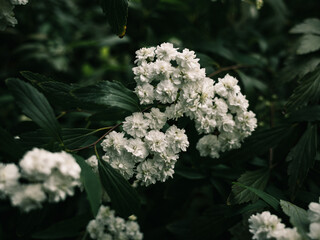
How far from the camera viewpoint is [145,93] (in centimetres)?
136

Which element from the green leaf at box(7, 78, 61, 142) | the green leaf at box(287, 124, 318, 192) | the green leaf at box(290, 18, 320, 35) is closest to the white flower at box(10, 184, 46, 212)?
the green leaf at box(7, 78, 61, 142)

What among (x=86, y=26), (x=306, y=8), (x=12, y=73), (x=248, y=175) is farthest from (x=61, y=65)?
(x=306, y=8)

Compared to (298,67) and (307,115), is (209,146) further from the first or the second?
(298,67)

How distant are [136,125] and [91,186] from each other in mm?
337

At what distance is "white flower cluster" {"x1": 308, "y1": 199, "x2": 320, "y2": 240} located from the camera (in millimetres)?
1046

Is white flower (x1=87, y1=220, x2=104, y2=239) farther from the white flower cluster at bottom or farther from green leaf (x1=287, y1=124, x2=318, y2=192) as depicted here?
green leaf (x1=287, y1=124, x2=318, y2=192)

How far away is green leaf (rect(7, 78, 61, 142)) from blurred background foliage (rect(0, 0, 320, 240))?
0.25 meters

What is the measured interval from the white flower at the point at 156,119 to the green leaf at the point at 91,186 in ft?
1.15

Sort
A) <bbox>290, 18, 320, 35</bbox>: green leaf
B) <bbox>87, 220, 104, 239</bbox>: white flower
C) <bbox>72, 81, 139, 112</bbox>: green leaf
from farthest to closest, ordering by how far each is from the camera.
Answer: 1. <bbox>290, 18, 320, 35</bbox>: green leaf
2. <bbox>87, 220, 104, 239</bbox>: white flower
3. <bbox>72, 81, 139, 112</bbox>: green leaf

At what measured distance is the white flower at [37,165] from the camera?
94cm

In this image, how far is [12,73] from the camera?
3.28 metres

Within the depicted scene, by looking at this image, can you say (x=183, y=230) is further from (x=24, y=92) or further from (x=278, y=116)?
(x=24, y=92)

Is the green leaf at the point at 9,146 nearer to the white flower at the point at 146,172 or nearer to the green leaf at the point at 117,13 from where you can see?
the white flower at the point at 146,172

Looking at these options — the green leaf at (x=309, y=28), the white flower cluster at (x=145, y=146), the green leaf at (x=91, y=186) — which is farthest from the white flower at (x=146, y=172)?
the green leaf at (x=309, y=28)
